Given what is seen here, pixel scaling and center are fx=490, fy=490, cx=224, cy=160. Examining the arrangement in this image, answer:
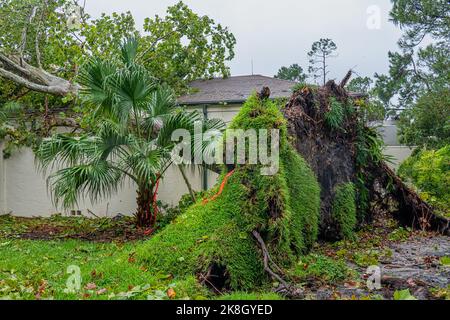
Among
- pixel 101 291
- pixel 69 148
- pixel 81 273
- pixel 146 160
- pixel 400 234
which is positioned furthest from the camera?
pixel 69 148

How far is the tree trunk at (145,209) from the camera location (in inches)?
359

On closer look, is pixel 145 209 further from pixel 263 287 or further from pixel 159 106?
pixel 263 287

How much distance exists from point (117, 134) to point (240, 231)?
393 cm

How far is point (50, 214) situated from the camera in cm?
1234

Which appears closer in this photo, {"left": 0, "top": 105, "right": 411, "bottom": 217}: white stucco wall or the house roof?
{"left": 0, "top": 105, "right": 411, "bottom": 217}: white stucco wall

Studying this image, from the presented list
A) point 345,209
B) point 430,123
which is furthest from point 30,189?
point 430,123

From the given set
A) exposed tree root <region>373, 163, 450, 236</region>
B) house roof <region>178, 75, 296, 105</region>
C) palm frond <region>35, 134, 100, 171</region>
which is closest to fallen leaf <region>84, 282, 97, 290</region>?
palm frond <region>35, 134, 100, 171</region>

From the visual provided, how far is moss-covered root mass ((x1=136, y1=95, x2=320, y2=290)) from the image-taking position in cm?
462

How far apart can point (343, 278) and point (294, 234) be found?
90 centimetres

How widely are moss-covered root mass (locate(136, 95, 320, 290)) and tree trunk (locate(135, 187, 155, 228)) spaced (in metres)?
3.65

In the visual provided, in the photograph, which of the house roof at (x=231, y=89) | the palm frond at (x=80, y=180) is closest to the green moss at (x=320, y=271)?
the palm frond at (x=80, y=180)

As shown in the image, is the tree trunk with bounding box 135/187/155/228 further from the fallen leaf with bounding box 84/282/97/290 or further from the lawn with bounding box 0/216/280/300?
the fallen leaf with bounding box 84/282/97/290

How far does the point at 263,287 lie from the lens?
4.54 m

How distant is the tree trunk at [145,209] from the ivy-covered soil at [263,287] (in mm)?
993
